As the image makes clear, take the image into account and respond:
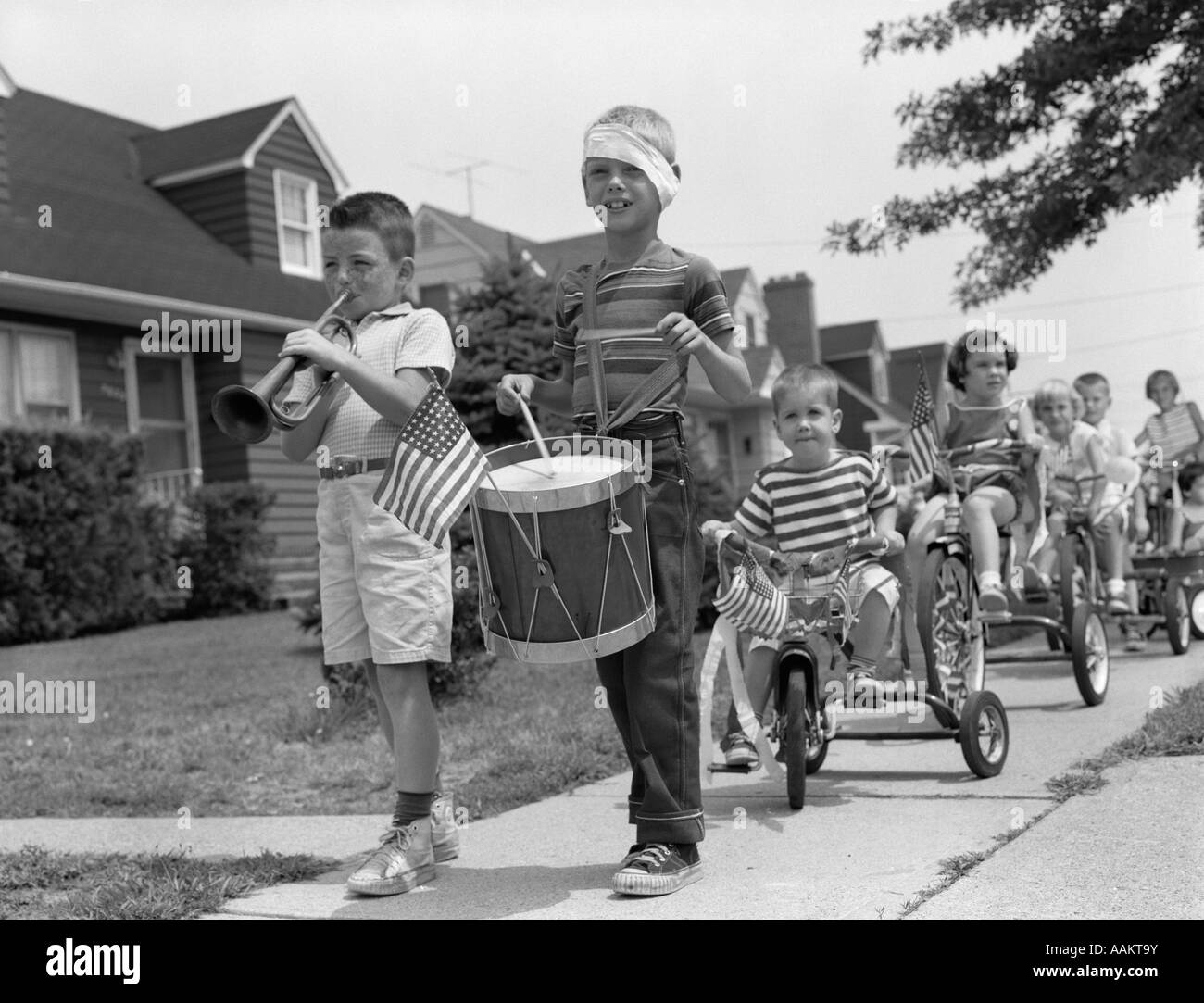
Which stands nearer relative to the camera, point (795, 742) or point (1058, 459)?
point (795, 742)

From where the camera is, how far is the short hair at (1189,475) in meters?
8.80

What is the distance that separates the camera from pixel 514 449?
338 cm

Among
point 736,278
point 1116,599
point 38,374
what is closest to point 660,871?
point 1116,599

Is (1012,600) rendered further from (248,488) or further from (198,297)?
(198,297)

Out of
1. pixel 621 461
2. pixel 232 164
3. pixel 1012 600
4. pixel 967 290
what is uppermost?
pixel 232 164

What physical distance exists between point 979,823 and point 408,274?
86.9 inches

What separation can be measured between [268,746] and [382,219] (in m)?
3.27

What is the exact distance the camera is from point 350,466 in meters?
3.58

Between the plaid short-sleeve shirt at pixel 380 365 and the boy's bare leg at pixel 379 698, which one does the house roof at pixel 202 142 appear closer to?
the plaid short-sleeve shirt at pixel 380 365

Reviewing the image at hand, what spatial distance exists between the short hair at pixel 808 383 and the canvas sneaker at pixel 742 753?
1.08m

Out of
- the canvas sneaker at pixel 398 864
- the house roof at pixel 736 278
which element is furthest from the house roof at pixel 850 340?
the canvas sneaker at pixel 398 864

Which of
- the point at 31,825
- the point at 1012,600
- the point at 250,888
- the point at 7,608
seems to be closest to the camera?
the point at 250,888

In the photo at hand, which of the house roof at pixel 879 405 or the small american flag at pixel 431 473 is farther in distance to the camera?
the house roof at pixel 879 405

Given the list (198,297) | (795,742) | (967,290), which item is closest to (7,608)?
(198,297)
